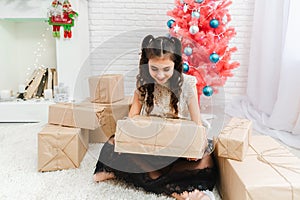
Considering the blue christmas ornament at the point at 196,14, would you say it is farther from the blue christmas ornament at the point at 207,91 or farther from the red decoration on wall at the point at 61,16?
the red decoration on wall at the point at 61,16

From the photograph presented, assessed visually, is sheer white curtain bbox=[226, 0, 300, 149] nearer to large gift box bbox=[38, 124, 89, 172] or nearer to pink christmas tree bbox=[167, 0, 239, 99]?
pink christmas tree bbox=[167, 0, 239, 99]

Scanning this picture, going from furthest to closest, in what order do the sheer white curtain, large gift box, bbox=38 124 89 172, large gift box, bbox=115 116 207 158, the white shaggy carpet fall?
the sheer white curtain → large gift box, bbox=38 124 89 172 → the white shaggy carpet → large gift box, bbox=115 116 207 158

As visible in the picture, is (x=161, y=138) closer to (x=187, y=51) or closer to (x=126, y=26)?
(x=187, y=51)

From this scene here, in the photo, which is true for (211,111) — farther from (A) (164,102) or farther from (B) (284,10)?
(A) (164,102)

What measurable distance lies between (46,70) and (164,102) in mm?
1444

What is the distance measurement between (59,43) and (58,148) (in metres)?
1.14

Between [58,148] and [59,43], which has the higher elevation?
[59,43]

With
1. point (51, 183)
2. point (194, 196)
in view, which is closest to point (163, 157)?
point (194, 196)

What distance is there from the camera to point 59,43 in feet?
7.42

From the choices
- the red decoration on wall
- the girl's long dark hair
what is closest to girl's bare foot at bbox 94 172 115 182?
the girl's long dark hair

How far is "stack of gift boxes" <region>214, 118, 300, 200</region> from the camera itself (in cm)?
93

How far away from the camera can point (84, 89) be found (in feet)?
6.70

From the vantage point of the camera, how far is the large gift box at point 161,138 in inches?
41.6

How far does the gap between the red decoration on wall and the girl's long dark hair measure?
116 centimetres
